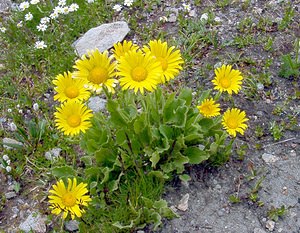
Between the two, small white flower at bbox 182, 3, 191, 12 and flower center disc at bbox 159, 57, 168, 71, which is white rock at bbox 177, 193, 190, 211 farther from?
small white flower at bbox 182, 3, 191, 12

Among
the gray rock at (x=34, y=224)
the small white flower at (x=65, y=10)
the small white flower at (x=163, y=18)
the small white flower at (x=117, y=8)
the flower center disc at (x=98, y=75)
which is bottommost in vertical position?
the gray rock at (x=34, y=224)

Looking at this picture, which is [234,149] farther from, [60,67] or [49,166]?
[60,67]

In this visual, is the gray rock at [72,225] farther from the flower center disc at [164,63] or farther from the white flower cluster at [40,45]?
the white flower cluster at [40,45]

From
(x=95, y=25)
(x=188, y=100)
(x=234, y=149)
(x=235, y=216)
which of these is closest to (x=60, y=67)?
(x=95, y=25)

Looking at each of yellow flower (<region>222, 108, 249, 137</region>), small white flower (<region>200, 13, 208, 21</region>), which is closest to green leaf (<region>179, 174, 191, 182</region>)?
yellow flower (<region>222, 108, 249, 137</region>)

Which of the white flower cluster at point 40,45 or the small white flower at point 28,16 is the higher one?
Answer: the small white flower at point 28,16

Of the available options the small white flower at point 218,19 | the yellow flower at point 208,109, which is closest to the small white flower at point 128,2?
the small white flower at point 218,19

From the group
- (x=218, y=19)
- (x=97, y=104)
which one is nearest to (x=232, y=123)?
(x=97, y=104)

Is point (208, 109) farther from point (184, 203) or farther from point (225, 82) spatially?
point (184, 203)
